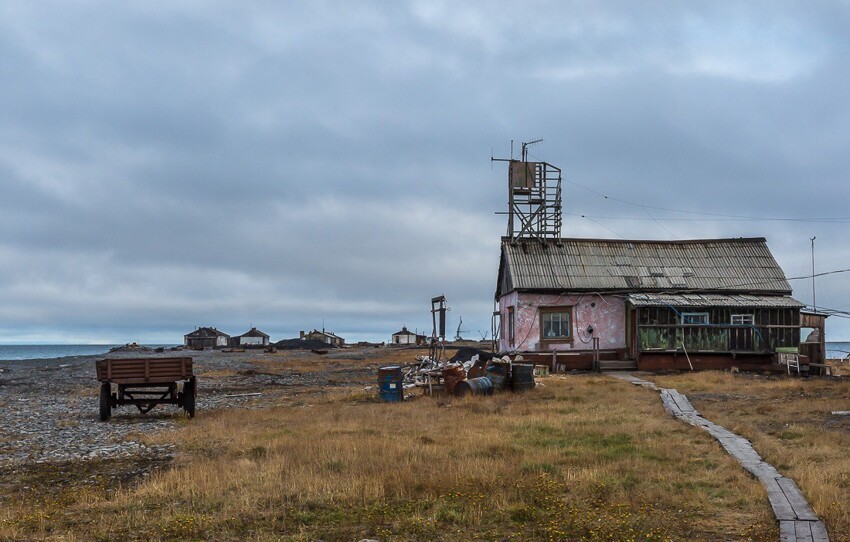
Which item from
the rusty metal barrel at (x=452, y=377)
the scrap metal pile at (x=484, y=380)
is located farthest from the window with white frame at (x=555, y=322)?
the rusty metal barrel at (x=452, y=377)

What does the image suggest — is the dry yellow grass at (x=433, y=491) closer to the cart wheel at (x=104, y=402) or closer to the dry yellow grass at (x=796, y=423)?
the dry yellow grass at (x=796, y=423)

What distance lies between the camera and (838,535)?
700cm

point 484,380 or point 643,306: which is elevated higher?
point 643,306

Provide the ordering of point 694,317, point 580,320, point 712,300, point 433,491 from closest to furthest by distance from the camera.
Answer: point 433,491 → point 694,317 → point 712,300 → point 580,320

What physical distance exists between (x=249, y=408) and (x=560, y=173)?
22.9m

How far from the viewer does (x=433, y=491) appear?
30.0 feet

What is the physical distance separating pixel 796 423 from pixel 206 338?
107 metres

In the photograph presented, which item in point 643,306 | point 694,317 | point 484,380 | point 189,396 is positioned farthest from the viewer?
point 694,317

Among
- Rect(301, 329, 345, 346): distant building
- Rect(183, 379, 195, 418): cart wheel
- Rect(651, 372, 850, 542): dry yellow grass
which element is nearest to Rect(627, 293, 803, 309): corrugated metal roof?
Rect(651, 372, 850, 542): dry yellow grass

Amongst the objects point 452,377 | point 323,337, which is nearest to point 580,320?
point 452,377

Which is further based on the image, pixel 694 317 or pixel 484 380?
pixel 694 317

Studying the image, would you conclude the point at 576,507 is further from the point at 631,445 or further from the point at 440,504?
the point at 631,445

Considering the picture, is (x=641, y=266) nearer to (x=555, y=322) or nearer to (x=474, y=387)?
(x=555, y=322)

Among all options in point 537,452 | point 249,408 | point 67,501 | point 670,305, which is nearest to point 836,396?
point 670,305
